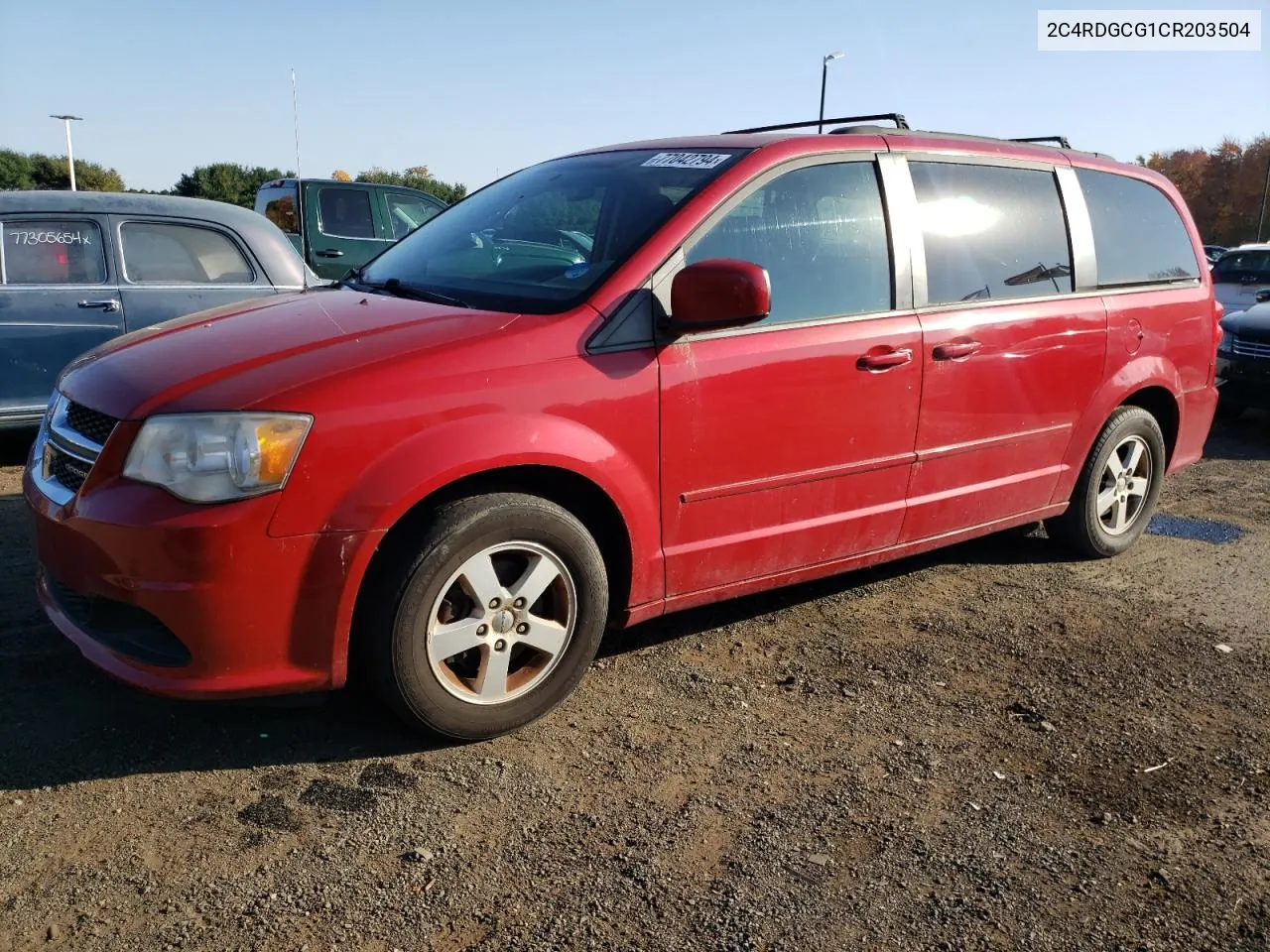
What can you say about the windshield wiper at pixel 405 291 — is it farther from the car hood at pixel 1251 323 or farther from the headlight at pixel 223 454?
the car hood at pixel 1251 323

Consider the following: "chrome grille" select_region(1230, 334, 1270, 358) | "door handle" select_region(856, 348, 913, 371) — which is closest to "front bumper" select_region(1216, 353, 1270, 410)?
"chrome grille" select_region(1230, 334, 1270, 358)

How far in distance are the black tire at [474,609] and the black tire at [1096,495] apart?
9.13 feet

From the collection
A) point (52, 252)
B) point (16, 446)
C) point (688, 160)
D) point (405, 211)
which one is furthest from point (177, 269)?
point (405, 211)

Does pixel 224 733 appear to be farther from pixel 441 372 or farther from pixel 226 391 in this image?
pixel 441 372

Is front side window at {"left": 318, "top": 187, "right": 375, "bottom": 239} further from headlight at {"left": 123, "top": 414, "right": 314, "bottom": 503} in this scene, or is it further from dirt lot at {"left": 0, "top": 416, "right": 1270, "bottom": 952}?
headlight at {"left": 123, "top": 414, "right": 314, "bottom": 503}

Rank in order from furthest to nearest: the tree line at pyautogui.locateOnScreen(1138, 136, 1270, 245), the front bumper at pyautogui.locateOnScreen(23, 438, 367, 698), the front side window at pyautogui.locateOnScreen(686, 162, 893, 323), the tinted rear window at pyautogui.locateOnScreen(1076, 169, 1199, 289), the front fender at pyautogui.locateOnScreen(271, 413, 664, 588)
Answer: the tree line at pyautogui.locateOnScreen(1138, 136, 1270, 245) < the tinted rear window at pyautogui.locateOnScreen(1076, 169, 1199, 289) < the front side window at pyautogui.locateOnScreen(686, 162, 893, 323) < the front fender at pyautogui.locateOnScreen(271, 413, 664, 588) < the front bumper at pyautogui.locateOnScreen(23, 438, 367, 698)

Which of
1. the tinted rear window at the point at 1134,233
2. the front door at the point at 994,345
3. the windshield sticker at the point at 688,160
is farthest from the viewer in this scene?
the tinted rear window at the point at 1134,233

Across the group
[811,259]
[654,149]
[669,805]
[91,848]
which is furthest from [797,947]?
[654,149]

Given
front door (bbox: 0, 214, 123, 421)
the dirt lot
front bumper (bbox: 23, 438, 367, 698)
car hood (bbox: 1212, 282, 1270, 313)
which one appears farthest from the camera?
car hood (bbox: 1212, 282, 1270, 313)

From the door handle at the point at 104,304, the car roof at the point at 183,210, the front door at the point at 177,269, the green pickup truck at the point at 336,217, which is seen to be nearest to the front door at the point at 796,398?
the front door at the point at 177,269

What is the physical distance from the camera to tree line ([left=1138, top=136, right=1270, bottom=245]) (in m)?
58.5

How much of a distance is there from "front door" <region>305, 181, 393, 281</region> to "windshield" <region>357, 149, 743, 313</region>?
24.0ft

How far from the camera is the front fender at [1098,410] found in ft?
15.7

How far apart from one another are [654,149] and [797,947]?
114 inches
